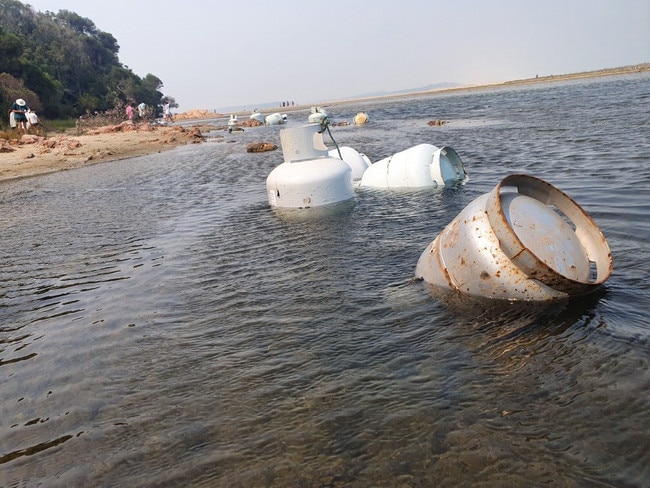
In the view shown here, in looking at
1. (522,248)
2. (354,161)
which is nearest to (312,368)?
(522,248)

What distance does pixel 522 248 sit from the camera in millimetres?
3623

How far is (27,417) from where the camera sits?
10.1 ft

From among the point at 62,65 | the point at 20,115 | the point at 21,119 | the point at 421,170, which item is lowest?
the point at 421,170

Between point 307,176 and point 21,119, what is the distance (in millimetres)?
24755

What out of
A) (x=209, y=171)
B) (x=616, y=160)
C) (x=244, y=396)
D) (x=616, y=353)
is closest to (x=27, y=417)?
(x=244, y=396)

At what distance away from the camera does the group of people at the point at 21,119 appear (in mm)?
25094

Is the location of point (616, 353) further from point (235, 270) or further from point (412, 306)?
point (235, 270)

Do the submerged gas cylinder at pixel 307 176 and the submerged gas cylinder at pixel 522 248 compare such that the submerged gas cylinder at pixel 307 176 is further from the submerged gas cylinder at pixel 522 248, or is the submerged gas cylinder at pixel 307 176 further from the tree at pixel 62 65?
the tree at pixel 62 65

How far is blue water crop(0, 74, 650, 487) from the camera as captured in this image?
8.01 feet

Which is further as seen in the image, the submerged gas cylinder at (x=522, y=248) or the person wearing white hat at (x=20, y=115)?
the person wearing white hat at (x=20, y=115)

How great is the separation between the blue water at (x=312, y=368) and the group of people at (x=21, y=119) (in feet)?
73.2

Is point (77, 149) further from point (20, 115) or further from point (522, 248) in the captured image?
point (522, 248)

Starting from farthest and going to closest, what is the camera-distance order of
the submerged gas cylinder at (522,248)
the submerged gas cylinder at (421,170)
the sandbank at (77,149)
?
the sandbank at (77,149), the submerged gas cylinder at (421,170), the submerged gas cylinder at (522,248)

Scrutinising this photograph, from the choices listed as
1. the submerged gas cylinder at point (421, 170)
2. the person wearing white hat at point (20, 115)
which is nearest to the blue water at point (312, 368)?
the submerged gas cylinder at point (421, 170)
